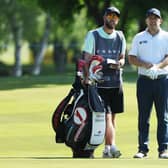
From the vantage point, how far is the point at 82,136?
11.0 meters

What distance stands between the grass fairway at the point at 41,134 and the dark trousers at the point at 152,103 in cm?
33

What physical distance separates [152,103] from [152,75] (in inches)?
18.0

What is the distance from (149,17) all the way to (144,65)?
2.10 feet

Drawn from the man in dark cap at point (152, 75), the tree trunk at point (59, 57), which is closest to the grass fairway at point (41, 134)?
the man in dark cap at point (152, 75)

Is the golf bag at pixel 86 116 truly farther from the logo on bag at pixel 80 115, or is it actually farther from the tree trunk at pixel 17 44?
the tree trunk at pixel 17 44


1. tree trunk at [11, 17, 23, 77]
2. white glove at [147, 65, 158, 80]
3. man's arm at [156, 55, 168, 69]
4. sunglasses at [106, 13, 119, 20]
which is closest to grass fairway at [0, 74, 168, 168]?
white glove at [147, 65, 158, 80]

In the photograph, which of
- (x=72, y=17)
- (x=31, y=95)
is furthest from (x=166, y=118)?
(x=72, y=17)

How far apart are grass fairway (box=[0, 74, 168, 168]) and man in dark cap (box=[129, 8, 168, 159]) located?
0.41 m

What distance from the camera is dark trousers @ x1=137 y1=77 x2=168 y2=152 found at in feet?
36.6

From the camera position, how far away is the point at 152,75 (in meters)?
11.1

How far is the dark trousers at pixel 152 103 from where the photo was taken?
11.2 m

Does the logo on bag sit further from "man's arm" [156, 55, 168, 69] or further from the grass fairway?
"man's arm" [156, 55, 168, 69]

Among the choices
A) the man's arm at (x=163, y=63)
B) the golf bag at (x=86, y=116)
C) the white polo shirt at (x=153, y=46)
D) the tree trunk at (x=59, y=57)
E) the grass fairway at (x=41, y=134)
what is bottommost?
the tree trunk at (x=59, y=57)
